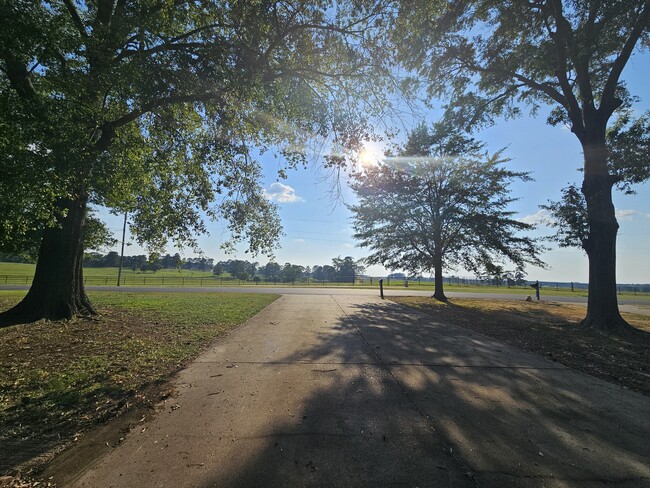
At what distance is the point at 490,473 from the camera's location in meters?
2.46

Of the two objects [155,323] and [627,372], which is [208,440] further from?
[155,323]

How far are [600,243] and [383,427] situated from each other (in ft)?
34.3

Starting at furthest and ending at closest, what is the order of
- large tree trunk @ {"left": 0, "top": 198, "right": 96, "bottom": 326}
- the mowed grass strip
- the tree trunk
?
the tree trunk < large tree trunk @ {"left": 0, "top": 198, "right": 96, "bottom": 326} < the mowed grass strip

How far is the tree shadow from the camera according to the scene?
7.94ft

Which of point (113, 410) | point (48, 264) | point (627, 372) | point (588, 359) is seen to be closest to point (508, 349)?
point (588, 359)

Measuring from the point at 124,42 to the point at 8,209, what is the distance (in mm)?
4011

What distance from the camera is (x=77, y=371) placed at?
15.4 feet

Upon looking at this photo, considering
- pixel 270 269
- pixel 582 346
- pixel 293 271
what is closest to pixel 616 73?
pixel 582 346

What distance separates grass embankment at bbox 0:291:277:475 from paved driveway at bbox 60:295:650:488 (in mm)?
583

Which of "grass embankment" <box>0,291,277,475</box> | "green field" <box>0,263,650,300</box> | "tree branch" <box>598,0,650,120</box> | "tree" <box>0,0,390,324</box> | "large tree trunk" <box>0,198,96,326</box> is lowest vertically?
"green field" <box>0,263,650,300</box>

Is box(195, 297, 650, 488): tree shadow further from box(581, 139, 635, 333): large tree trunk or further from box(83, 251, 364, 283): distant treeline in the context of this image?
box(83, 251, 364, 283): distant treeline

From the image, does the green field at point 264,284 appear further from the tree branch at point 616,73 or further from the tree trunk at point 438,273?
the tree branch at point 616,73

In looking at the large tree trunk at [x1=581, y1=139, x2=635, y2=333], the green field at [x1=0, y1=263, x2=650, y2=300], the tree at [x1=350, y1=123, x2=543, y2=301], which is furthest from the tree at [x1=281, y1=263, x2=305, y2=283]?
the large tree trunk at [x1=581, y1=139, x2=635, y2=333]

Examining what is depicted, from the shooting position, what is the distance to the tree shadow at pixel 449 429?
2.42m
